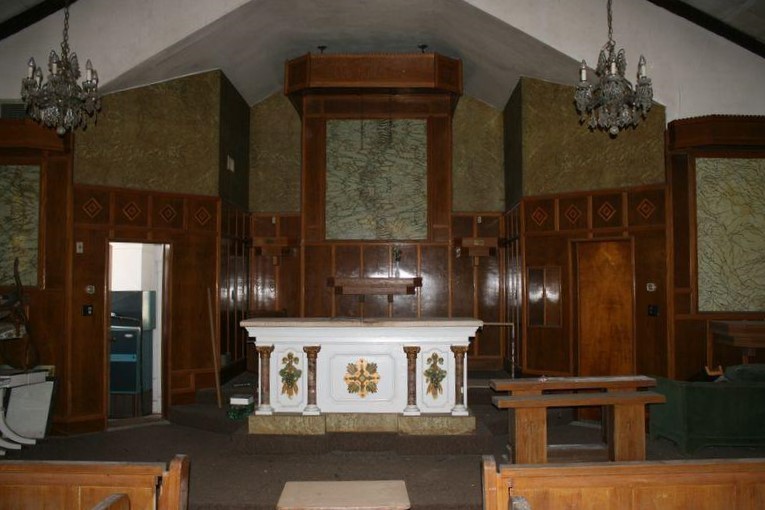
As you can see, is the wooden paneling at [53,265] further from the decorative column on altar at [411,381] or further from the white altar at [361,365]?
the decorative column on altar at [411,381]

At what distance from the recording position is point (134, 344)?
24.0 ft

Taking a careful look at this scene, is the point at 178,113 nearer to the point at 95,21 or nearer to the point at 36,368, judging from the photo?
the point at 95,21

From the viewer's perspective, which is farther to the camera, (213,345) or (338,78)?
(338,78)

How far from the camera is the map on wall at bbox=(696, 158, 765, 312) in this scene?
6387 mm

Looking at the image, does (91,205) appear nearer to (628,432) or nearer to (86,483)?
(86,483)

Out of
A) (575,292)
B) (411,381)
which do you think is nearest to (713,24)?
(575,292)

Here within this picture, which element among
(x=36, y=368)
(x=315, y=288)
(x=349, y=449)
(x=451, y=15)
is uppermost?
(x=451, y=15)

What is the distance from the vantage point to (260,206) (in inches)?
372

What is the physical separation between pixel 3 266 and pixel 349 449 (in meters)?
4.25

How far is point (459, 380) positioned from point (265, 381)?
1.83m

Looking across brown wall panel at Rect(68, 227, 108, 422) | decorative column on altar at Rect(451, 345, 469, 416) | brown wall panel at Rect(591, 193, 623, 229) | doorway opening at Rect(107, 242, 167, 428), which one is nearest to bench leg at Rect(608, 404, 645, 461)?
decorative column on altar at Rect(451, 345, 469, 416)

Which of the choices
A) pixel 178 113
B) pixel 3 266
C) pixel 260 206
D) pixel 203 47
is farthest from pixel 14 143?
pixel 260 206

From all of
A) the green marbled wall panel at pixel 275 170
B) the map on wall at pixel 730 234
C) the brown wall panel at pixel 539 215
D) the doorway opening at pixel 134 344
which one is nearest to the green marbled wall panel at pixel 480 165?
the brown wall panel at pixel 539 215

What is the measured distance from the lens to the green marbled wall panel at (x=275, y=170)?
945 centimetres
